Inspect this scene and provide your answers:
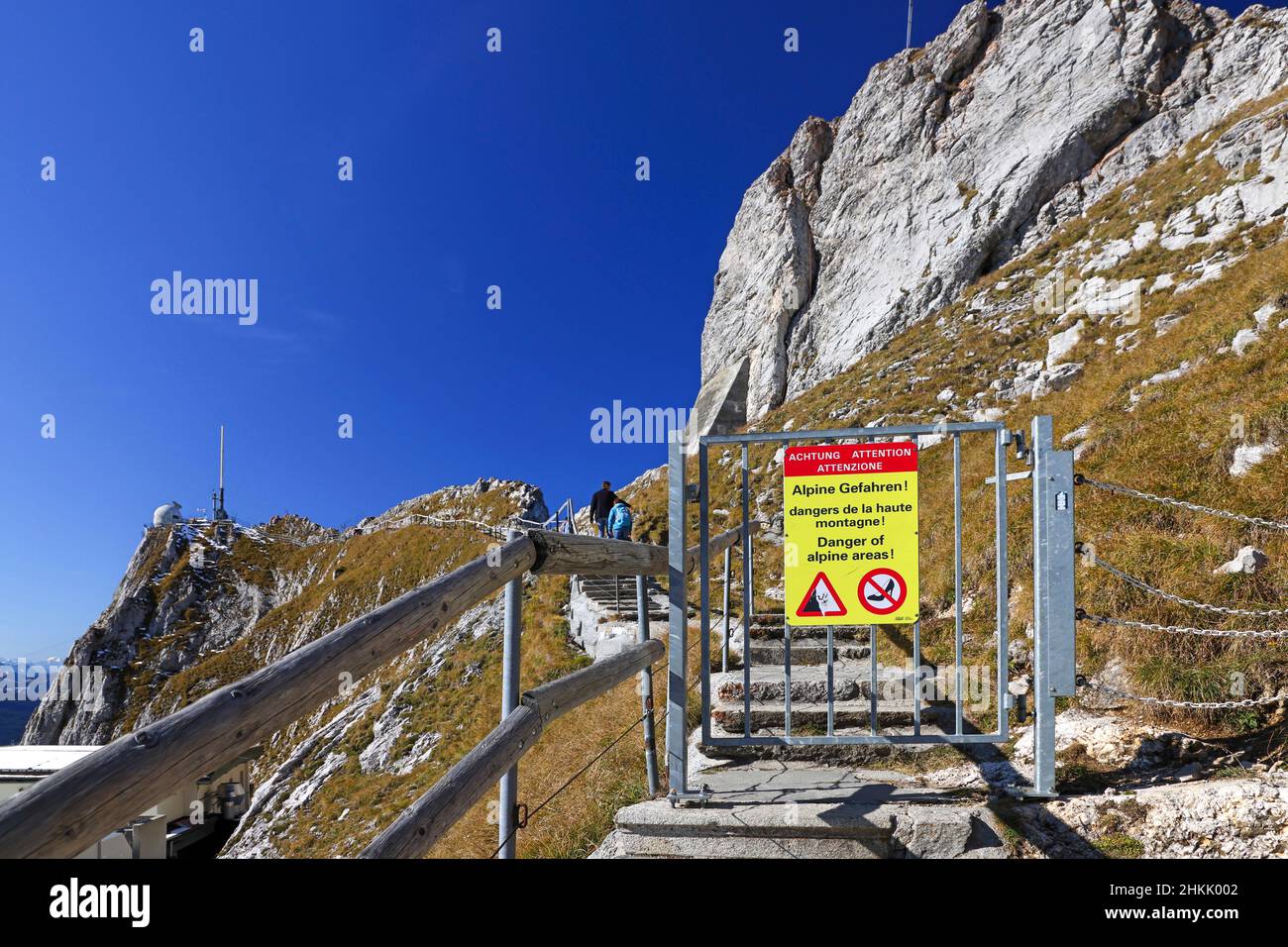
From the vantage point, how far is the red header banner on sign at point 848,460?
3.50 m

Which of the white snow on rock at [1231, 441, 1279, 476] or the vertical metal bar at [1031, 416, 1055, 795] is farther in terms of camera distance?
the white snow on rock at [1231, 441, 1279, 476]

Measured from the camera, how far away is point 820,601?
141 inches

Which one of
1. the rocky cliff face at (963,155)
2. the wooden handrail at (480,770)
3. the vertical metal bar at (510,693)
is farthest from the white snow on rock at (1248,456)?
the rocky cliff face at (963,155)

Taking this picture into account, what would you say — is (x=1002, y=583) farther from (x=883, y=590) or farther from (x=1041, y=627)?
(x=883, y=590)

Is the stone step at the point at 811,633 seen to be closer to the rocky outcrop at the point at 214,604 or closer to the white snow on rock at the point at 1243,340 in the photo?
the white snow on rock at the point at 1243,340

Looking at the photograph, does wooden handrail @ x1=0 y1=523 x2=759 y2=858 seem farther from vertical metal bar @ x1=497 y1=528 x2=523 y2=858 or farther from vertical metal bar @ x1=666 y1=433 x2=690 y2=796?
vertical metal bar @ x1=666 y1=433 x2=690 y2=796

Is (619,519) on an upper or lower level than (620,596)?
upper

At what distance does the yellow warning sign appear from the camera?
3.50 metres

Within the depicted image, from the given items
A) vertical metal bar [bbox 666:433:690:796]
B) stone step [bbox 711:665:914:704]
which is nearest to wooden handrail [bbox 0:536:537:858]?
vertical metal bar [bbox 666:433:690:796]

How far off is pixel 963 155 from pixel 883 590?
38858 mm

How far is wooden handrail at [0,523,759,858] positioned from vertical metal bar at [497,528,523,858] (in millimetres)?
194

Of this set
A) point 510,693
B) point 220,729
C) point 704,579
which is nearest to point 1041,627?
point 704,579

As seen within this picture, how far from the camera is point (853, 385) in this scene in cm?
2498
